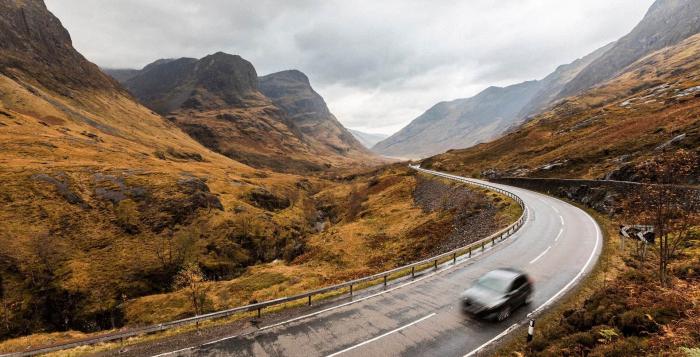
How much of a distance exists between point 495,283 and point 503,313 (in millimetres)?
1583

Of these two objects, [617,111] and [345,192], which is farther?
[345,192]

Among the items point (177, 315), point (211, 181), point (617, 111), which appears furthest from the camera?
point (617, 111)

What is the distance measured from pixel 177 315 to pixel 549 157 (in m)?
81.3

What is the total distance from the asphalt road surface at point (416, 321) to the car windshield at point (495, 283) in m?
1.47

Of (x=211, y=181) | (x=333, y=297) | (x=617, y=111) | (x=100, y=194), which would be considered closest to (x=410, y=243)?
(x=333, y=297)

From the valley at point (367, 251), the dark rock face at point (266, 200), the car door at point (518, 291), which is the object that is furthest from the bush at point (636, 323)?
the dark rock face at point (266, 200)

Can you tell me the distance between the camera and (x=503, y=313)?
53.8 ft

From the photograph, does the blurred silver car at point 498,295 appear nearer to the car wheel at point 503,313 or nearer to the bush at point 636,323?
the car wheel at point 503,313

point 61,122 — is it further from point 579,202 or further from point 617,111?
point 617,111

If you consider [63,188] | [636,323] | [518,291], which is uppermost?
[63,188]

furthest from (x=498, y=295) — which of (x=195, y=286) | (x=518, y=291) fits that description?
(x=195, y=286)

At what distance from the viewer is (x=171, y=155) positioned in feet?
453

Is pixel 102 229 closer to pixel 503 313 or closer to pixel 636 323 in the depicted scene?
pixel 503 313

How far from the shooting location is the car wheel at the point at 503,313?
53.4 ft
